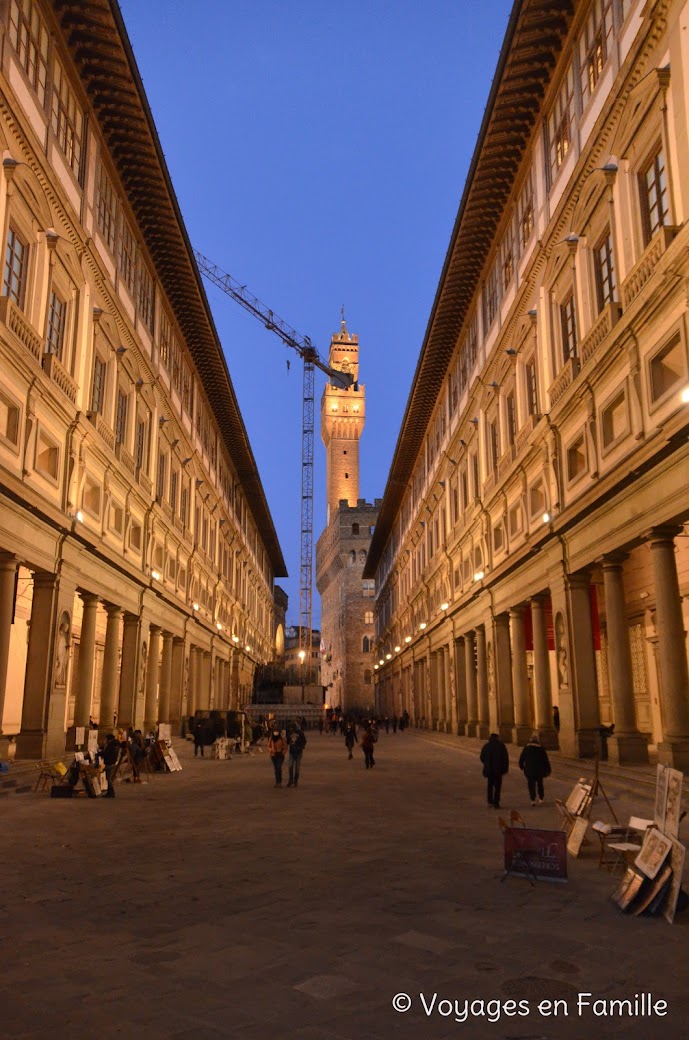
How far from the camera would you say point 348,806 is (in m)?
15.7

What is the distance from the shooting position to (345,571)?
102 m

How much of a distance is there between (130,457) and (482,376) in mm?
13869

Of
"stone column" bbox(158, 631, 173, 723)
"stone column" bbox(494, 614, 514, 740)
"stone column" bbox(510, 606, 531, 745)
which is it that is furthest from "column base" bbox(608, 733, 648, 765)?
"stone column" bbox(158, 631, 173, 723)

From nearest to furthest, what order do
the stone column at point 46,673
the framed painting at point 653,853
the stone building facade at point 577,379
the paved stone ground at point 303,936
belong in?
the paved stone ground at point 303,936
the framed painting at point 653,853
the stone building facade at point 577,379
the stone column at point 46,673

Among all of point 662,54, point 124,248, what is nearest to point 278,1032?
point 662,54

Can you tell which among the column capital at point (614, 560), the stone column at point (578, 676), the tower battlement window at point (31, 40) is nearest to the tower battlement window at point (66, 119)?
the tower battlement window at point (31, 40)

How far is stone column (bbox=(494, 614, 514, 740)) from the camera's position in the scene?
98.6ft

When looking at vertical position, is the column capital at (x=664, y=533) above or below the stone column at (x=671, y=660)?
above

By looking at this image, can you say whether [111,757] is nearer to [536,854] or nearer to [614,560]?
[614,560]

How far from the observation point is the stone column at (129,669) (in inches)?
1198

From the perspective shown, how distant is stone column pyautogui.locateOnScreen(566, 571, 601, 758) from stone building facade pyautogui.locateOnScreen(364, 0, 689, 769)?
52 mm

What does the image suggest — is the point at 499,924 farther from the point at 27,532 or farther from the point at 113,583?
the point at 113,583

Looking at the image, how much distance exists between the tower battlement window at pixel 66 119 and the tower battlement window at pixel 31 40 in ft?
2.78

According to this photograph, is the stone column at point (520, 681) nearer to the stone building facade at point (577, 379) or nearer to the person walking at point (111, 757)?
the stone building facade at point (577, 379)
